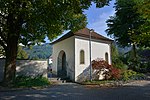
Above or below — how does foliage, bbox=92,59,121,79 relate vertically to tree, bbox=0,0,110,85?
below

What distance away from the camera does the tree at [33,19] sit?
47.2 ft

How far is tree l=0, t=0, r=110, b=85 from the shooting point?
14398mm

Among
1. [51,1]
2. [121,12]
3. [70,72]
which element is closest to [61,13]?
[51,1]

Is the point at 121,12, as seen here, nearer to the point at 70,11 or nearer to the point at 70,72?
the point at 70,72

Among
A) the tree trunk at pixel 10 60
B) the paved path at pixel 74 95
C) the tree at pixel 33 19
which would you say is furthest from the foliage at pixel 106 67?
the tree trunk at pixel 10 60

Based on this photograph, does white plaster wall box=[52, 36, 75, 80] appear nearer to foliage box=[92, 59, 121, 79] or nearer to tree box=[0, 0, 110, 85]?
foliage box=[92, 59, 121, 79]

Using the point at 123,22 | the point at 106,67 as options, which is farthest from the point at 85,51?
the point at 123,22

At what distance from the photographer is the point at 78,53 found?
2397 cm

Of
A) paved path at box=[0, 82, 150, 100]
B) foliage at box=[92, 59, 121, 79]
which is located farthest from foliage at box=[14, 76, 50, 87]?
foliage at box=[92, 59, 121, 79]

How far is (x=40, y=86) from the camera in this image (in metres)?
18.7

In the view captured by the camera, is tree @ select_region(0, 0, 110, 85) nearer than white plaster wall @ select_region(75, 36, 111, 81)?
Yes

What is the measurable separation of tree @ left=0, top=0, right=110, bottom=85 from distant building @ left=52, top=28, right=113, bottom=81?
6403mm

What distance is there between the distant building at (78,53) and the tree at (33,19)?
21.0 ft

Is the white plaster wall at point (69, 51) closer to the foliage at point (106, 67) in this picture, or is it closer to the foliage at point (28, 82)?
the foliage at point (106, 67)
